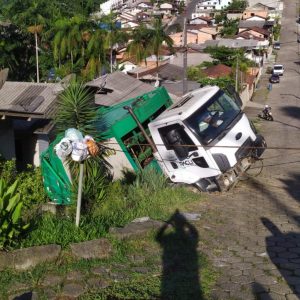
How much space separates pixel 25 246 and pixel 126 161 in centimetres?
528

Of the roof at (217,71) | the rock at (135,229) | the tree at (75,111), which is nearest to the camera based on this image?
the rock at (135,229)

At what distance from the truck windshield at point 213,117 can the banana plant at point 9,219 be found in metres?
4.82

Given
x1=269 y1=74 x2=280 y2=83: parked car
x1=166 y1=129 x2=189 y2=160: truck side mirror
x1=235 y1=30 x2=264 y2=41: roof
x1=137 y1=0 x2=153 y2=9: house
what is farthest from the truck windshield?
x1=137 y1=0 x2=153 y2=9: house

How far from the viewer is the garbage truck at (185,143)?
33.9ft

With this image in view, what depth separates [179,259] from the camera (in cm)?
629

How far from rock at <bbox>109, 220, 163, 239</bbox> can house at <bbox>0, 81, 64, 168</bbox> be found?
5655mm

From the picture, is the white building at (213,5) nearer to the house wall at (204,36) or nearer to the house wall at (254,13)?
the house wall at (254,13)

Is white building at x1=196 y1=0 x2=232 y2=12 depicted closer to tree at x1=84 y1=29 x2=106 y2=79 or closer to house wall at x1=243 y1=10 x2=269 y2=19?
house wall at x1=243 y1=10 x2=269 y2=19

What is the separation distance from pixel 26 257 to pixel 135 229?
1.54 meters

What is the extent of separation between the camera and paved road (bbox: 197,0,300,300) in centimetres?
557

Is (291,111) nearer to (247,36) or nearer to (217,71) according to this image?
(217,71)

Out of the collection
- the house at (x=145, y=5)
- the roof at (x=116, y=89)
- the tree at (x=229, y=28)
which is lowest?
the house at (x=145, y=5)

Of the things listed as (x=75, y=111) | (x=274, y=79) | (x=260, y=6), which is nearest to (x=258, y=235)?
(x=75, y=111)

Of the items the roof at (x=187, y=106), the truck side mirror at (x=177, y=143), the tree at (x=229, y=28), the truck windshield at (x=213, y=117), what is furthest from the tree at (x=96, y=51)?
the tree at (x=229, y=28)
